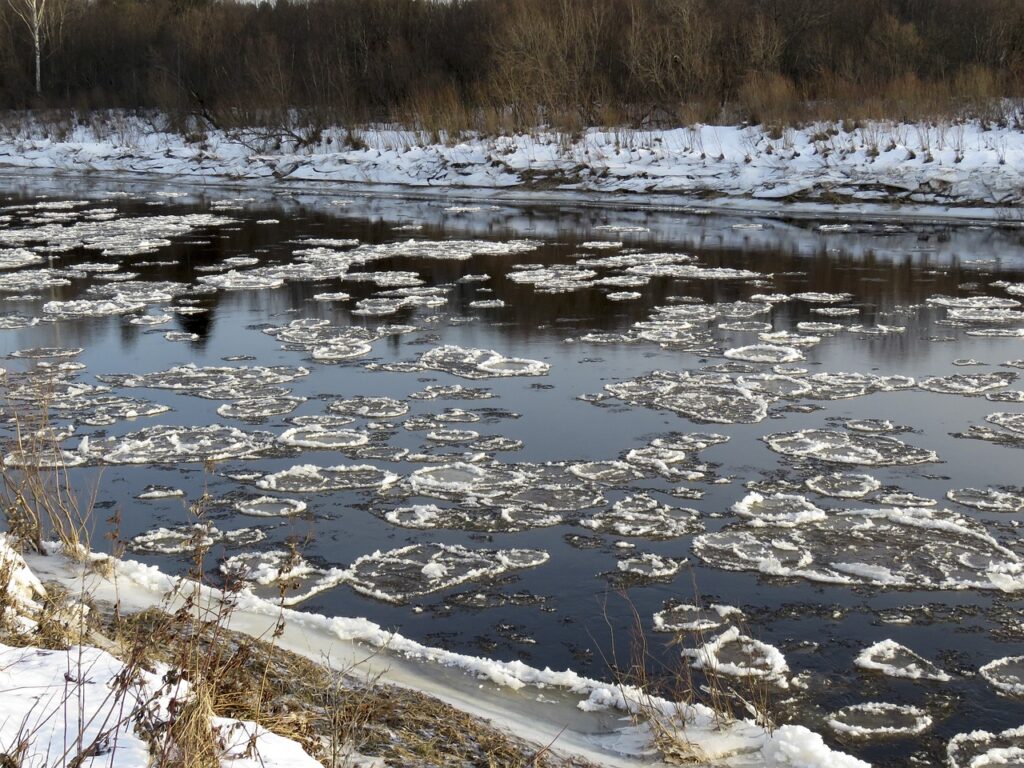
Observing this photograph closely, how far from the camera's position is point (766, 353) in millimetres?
9953

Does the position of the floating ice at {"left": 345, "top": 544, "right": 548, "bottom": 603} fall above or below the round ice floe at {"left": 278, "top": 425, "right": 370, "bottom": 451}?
below

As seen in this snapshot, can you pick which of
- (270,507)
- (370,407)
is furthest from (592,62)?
(270,507)

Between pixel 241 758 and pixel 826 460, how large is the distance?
5081 millimetres

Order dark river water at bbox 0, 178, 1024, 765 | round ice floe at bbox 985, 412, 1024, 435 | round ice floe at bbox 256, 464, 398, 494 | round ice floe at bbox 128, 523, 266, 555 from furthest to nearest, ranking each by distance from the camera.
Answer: round ice floe at bbox 985, 412, 1024, 435 → round ice floe at bbox 256, 464, 398, 494 → round ice floe at bbox 128, 523, 266, 555 → dark river water at bbox 0, 178, 1024, 765

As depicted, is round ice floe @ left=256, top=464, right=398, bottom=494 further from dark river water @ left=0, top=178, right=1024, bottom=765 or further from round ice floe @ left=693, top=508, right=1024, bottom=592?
round ice floe @ left=693, top=508, right=1024, bottom=592

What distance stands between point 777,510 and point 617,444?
143 centimetres

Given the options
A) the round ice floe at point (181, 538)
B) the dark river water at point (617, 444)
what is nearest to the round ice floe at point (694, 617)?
the dark river water at point (617, 444)

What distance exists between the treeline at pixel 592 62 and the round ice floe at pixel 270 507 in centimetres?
1925

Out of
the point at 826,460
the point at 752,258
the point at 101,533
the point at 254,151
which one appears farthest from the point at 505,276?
the point at 254,151

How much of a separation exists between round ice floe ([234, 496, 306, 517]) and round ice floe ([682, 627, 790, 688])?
2.56m

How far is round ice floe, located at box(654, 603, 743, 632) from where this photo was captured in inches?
197

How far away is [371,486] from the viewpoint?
6.81 metres

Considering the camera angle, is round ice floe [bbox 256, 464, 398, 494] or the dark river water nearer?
the dark river water

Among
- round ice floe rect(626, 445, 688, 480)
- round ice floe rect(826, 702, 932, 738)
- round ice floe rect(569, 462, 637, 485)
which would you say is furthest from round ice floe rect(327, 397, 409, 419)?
round ice floe rect(826, 702, 932, 738)
